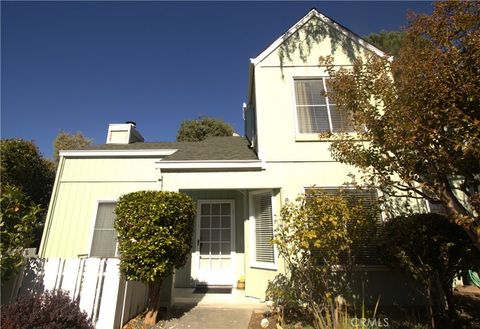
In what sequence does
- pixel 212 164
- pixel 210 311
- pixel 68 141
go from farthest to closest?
pixel 68 141 → pixel 212 164 → pixel 210 311

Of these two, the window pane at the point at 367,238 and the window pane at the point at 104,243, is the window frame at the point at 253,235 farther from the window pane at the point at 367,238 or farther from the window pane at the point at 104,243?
the window pane at the point at 104,243

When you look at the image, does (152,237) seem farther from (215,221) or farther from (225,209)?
(225,209)

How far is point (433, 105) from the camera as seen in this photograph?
3654 millimetres

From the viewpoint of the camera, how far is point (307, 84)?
27.1 ft

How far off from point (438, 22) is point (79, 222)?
36.2 feet

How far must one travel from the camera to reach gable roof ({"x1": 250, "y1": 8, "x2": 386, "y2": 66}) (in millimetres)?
8414

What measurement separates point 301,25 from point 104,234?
1022 cm

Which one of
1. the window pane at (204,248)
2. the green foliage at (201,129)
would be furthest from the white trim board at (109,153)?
the green foliage at (201,129)

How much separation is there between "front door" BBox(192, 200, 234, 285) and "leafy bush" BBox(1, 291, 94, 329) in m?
4.36

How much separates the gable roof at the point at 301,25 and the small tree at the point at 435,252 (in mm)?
6089

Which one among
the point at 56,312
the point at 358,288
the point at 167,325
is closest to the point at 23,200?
the point at 56,312

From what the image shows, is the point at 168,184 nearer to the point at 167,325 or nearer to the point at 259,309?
the point at 167,325

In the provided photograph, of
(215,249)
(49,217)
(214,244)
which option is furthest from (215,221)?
(49,217)

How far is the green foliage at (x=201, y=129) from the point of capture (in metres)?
28.8
